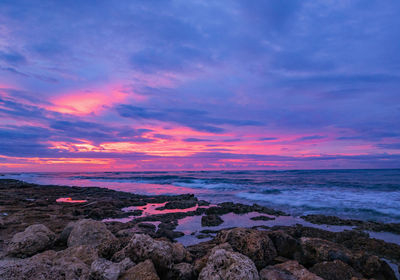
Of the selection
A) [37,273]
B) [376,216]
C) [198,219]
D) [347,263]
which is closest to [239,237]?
[347,263]

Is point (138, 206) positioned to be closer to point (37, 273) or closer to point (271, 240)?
point (271, 240)

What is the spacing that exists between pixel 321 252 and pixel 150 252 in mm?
4143

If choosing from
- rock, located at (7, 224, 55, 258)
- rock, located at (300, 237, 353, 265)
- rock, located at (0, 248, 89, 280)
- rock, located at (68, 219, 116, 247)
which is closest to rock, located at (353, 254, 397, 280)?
rock, located at (300, 237, 353, 265)

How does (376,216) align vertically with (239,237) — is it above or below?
below

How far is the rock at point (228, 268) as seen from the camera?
3754 millimetres

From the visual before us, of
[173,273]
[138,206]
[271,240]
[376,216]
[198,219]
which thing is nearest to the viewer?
[173,273]

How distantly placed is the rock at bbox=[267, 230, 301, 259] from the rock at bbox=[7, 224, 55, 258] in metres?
6.13

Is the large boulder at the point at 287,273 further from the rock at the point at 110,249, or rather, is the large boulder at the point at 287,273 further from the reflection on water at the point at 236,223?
the reflection on water at the point at 236,223

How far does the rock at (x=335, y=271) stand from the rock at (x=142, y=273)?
3458mm

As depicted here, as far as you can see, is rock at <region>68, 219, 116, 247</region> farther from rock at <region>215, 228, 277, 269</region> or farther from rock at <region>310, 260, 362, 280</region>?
rock at <region>310, 260, 362, 280</region>

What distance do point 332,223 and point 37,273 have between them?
41.7ft

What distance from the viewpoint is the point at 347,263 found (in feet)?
18.9

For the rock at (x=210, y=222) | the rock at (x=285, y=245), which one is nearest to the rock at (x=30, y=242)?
the rock at (x=285, y=245)

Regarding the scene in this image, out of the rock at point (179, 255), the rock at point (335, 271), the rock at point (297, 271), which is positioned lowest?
the rock at point (335, 271)
